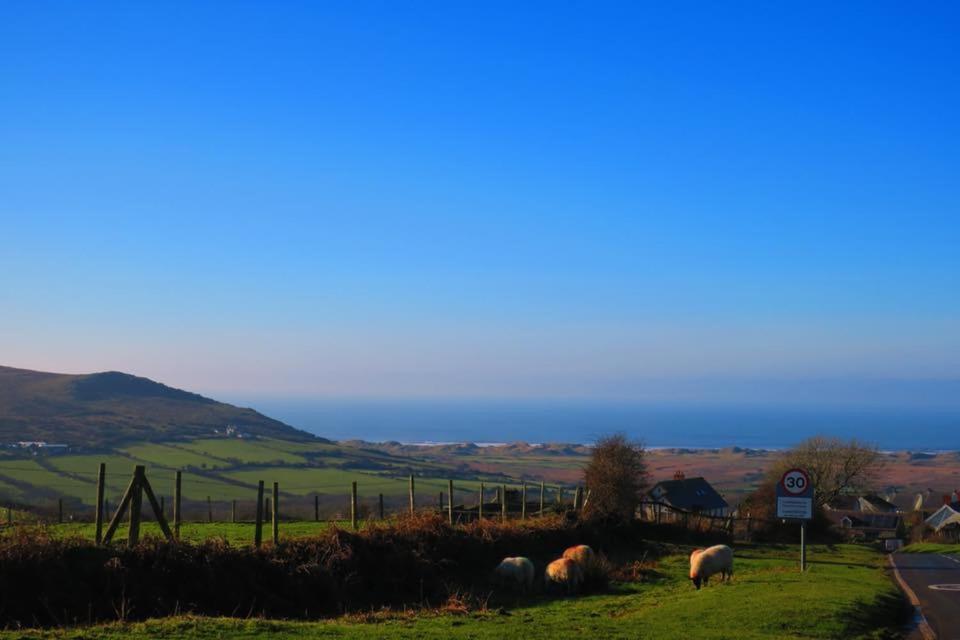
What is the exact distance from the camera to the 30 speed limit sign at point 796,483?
26.6 m

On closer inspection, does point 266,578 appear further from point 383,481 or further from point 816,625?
point 383,481

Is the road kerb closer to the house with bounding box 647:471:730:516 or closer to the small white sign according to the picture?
the small white sign

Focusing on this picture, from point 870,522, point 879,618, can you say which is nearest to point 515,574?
Answer: point 879,618

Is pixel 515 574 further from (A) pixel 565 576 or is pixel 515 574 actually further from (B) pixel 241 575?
(B) pixel 241 575

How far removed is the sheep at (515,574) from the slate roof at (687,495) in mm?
59115

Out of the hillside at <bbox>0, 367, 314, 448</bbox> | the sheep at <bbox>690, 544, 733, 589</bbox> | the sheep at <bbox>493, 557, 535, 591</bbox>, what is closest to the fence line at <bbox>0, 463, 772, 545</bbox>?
the sheep at <bbox>493, 557, 535, 591</bbox>

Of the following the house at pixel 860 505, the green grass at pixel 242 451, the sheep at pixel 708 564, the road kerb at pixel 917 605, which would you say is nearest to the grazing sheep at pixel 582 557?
the sheep at pixel 708 564

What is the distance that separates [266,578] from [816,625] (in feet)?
39.7

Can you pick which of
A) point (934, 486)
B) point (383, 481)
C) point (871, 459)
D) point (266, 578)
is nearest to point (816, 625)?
point (266, 578)

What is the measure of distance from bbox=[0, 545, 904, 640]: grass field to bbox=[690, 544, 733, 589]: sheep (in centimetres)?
59

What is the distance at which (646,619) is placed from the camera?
722 inches

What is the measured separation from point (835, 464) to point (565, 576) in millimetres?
69812

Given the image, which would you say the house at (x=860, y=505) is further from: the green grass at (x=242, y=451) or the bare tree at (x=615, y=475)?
the green grass at (x=242, y=451)

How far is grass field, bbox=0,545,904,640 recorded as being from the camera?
1484cm
